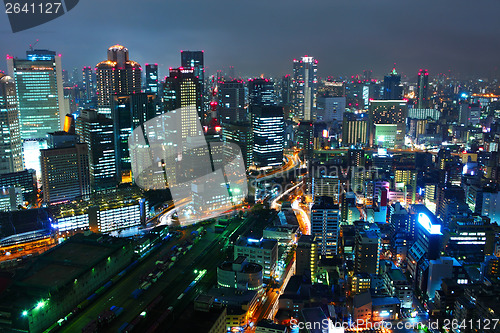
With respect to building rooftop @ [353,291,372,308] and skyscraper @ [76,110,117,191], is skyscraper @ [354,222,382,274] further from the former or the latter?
skyscraper @ [76,110,117,191]

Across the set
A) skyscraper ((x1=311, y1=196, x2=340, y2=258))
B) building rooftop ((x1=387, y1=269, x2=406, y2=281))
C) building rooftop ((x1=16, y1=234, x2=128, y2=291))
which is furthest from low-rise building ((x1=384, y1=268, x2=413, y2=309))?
building rooftop ((x1=16, y1=234, x2=128, y2=291))

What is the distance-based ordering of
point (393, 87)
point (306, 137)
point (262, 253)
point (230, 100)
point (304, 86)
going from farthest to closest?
point (304, 86) → point (393, 87) → point (230, 100) → point (306, 137) → point (262, 253)

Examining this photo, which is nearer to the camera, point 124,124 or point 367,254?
point 367,254

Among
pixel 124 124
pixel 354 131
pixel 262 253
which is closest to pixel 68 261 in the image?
pixel 262 253

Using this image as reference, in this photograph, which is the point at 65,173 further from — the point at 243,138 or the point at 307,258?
the point at 307,258

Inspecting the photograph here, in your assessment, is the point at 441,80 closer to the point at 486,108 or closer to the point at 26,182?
the point at 486,108
